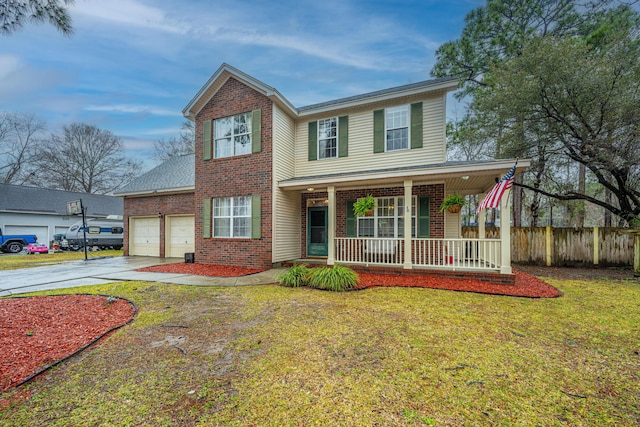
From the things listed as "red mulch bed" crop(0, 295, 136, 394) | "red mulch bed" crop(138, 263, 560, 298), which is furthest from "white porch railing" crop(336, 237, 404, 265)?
"red mulch bed" crop(0, 295, 136, 394)

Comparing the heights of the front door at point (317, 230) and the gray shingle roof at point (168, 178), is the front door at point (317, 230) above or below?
below

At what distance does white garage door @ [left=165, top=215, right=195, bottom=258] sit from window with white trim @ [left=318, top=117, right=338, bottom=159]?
7046 mm

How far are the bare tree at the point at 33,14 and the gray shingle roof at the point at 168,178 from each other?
8594 mm

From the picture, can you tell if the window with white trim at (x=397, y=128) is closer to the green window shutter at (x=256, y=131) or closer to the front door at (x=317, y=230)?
the front door at (x=317, y=230)

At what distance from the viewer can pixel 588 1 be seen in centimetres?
1230

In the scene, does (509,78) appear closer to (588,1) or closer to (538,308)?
(588,1)

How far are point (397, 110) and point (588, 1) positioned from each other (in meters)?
11.8

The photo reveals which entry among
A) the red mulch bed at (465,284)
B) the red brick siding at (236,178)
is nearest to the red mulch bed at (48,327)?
the red brick siding at (236,178)

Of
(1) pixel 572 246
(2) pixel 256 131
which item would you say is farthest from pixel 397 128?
(1) pixel 572 246

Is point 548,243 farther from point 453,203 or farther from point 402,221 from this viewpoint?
point 402,221

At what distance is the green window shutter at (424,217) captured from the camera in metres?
8.95

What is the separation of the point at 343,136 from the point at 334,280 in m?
5.53

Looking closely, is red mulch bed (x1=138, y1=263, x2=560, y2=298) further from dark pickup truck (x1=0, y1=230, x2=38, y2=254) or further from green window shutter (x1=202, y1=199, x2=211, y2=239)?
dark pickup truck (x1=0, y1=230, x2=38, y2=254)

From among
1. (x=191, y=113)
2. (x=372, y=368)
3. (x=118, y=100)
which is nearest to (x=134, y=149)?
(x=118, y=100)
